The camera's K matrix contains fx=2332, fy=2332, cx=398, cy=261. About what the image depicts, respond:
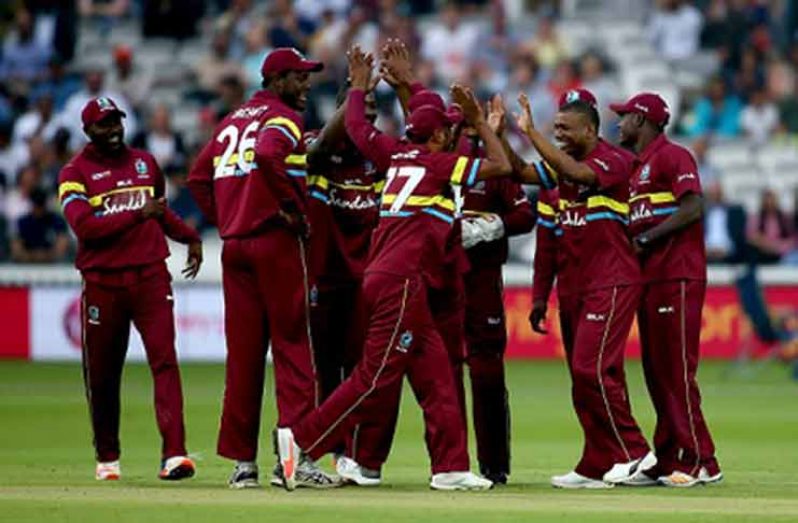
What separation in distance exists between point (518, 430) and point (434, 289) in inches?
194

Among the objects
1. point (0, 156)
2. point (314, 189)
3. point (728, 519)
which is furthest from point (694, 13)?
point (728, 519)

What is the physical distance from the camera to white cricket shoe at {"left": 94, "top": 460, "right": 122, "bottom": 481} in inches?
592

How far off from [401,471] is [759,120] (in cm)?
1620

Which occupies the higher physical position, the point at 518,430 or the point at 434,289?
the point at 434,289

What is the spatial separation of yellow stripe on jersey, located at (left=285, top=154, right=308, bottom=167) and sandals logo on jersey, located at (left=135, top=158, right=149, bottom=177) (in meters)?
1.38

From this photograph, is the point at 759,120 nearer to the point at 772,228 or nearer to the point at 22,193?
the point at 772,228

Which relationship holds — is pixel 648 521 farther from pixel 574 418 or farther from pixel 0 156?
pixel 0 156

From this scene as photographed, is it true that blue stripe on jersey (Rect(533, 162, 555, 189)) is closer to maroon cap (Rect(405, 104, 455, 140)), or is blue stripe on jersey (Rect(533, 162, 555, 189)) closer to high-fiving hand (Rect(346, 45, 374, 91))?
maroon cap (Rect(405, 104, 455, 140))

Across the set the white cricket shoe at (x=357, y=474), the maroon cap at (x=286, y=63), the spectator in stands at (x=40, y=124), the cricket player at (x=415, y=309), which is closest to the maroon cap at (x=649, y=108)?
the cricket player at (x=415, y=309)

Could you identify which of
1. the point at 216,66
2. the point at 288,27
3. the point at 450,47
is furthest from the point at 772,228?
the point at 216,66

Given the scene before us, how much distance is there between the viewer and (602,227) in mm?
14680

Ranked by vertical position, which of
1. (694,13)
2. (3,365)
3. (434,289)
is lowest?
(3,365)

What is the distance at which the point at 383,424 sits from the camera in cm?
1482

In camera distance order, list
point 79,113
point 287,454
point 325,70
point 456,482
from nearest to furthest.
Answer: point 287,454, point 456,482, point 79,113, point 325,70
